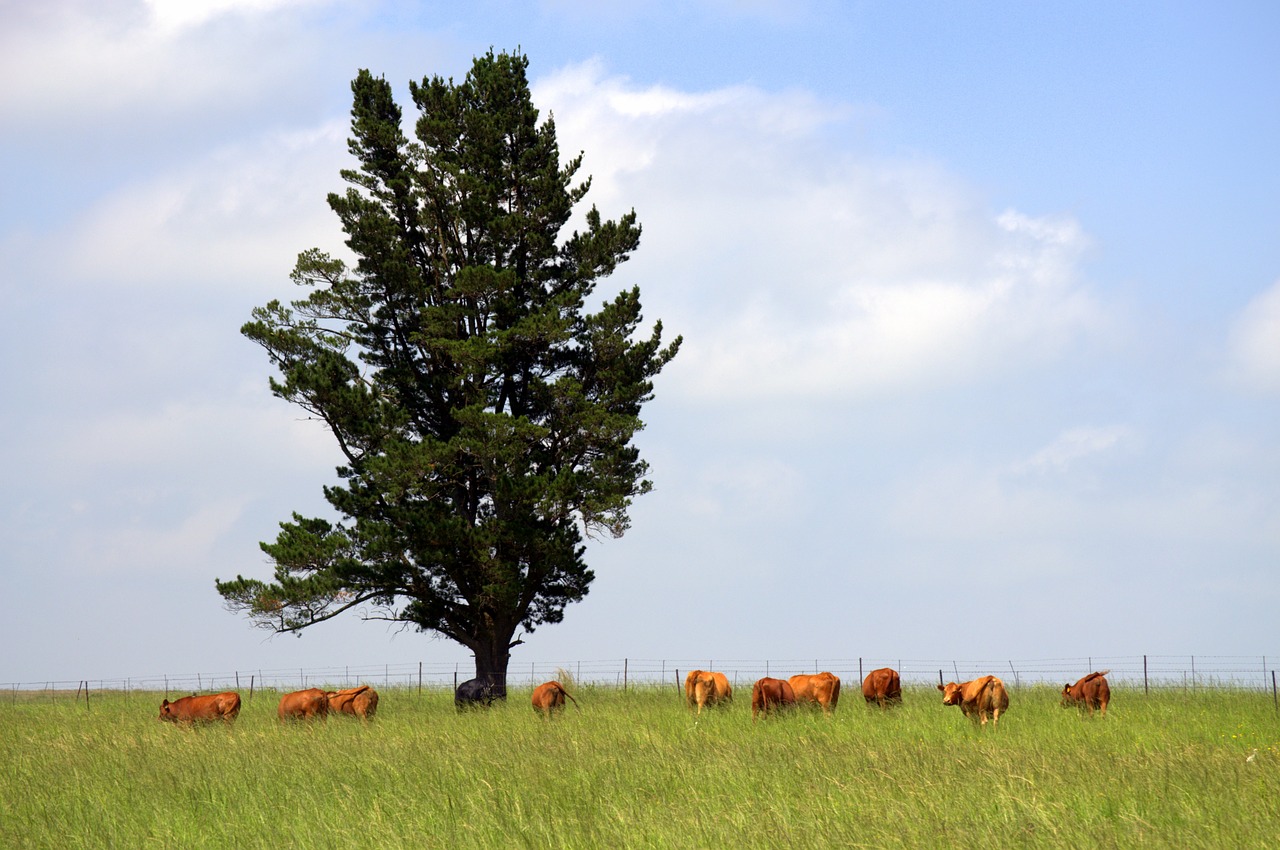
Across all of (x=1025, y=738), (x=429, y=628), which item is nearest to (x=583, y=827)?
(x=1025, y=738)

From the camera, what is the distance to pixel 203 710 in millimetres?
25688

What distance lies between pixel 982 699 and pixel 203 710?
16.9 metres

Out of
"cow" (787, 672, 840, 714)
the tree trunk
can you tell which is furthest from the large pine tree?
"cow" (787, 672, 840, 714)

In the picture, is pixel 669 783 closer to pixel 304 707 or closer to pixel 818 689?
pixel 818 689

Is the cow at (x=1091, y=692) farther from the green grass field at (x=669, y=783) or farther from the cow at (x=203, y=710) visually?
the cow at (x=203, y=710)

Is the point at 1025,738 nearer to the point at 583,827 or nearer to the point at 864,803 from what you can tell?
the point at 864,803

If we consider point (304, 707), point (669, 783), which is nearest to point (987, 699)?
point (669, 783)

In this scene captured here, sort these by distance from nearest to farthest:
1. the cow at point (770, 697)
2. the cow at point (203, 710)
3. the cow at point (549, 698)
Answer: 1. the cow at point (770, 697)
2. the cow at point (549, 698)
3. the cow at point (203, 710)

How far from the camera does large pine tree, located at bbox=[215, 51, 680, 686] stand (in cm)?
2880

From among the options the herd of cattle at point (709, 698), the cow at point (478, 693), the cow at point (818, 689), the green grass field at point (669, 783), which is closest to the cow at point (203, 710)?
the herd of cattle at point (709, 698)

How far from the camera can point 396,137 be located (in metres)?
32.0

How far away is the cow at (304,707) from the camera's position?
2564 cm

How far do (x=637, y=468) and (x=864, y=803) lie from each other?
1838 centimetres

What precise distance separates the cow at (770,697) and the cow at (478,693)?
771 cm
